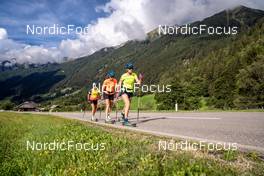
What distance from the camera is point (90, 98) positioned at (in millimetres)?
20719

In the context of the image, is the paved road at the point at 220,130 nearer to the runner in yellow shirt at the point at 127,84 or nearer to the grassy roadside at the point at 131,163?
the runner in yellow shirt at the point at 127,84

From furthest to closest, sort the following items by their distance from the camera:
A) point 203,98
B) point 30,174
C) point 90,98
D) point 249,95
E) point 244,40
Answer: point 244,40 → point 203,98 → point 249,95 → point 90,98 → point 30,174

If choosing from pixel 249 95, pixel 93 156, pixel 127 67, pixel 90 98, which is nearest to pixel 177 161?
pixel 93 156

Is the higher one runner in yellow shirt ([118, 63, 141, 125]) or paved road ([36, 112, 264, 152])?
runner in yellow shirt ([118, 63, 141, 125])

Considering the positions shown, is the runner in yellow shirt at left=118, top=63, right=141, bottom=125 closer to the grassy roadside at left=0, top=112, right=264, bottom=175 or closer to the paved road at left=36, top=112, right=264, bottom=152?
the paved road at left=36, top=112, right=264, bottom=152

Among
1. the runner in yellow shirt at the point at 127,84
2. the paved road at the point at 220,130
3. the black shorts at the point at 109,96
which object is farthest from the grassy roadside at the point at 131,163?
the black shorts at the point at 109,96

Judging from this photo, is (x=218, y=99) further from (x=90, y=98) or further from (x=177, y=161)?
(x=177, y=161)

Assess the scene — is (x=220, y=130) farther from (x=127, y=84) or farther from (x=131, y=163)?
(x=131, y=163)

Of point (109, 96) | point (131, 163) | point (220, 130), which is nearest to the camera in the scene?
point (131, 163)

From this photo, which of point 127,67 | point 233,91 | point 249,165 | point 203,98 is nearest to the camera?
point 249,165

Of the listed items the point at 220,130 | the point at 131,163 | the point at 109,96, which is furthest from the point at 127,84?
the point at 131,163

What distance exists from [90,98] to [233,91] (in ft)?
221

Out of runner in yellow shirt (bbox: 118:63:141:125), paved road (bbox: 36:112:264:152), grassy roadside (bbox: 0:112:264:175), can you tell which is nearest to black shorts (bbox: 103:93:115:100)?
runner in yellow shirt (bbox: 118:63:141:125)

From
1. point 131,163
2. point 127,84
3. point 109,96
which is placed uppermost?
point 127,84
